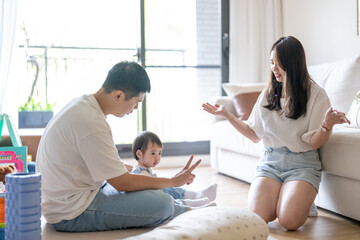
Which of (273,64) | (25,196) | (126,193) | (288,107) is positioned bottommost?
(126,193)

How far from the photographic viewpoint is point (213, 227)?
1566mm

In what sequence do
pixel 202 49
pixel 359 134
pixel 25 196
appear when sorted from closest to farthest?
pixel 25 196 → pixel 359 134 → pixel 202 49

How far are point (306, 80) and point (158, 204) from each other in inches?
41.3

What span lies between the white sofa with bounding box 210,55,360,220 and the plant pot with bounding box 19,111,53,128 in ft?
5.90

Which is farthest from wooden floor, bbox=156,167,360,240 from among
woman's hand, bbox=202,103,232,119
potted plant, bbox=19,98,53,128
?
potted plant, bbox=19,98,53,128

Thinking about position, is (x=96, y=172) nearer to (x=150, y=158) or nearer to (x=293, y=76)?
(x=150, y=158)

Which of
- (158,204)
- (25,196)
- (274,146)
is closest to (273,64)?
(274,146)

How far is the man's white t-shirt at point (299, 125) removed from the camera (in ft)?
7.61

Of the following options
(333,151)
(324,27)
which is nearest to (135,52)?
(324,27)

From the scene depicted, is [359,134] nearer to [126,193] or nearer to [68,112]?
[126,193]

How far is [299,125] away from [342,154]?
0.82 feet

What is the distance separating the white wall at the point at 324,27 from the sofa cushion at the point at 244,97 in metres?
0.64

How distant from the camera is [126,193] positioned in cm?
193

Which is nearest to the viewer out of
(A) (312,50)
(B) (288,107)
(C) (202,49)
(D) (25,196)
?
(D) (25,196)
